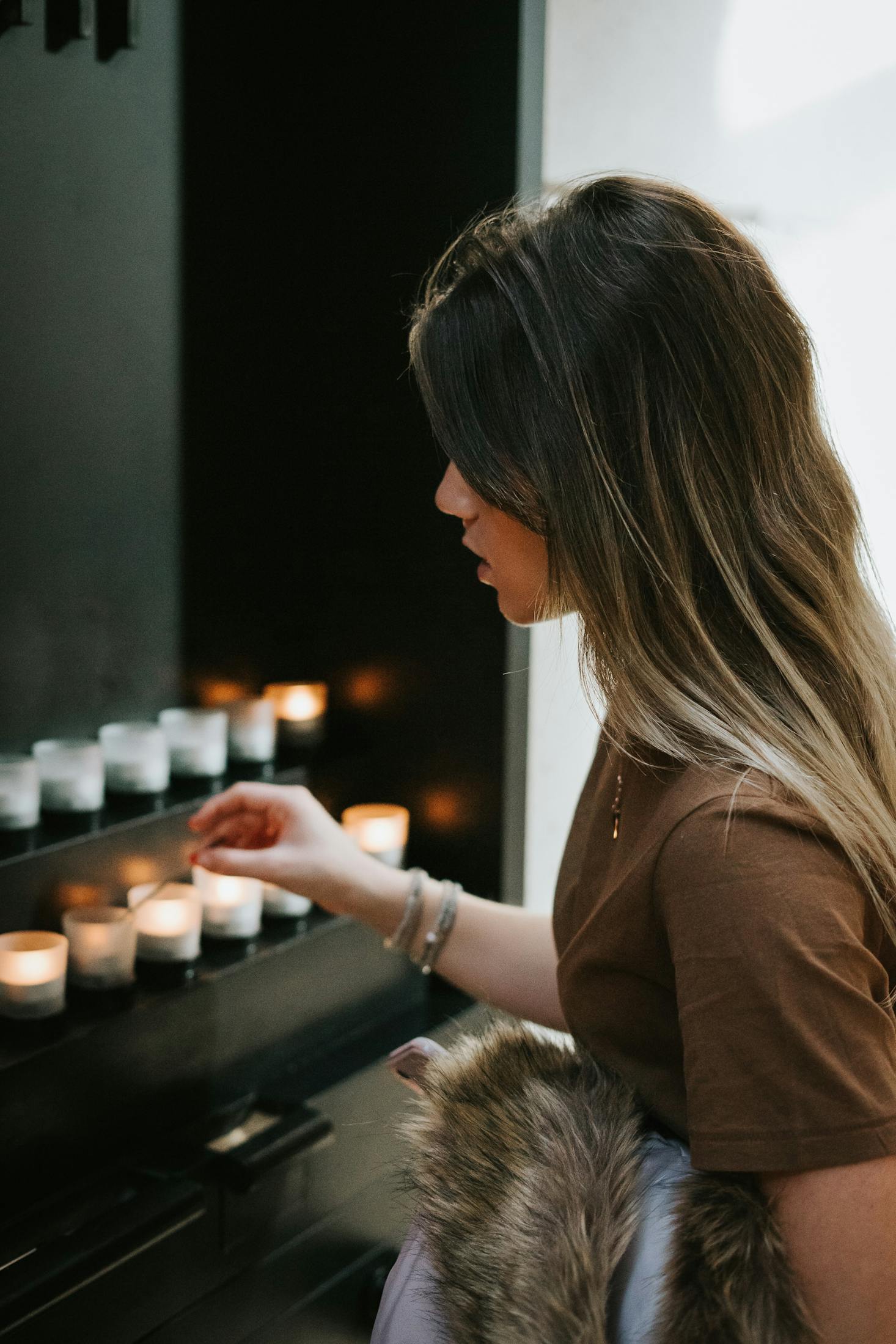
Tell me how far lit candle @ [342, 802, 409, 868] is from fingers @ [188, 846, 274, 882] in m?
0.38

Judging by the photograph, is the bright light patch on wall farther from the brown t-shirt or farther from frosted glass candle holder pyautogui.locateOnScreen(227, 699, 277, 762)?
the brown t-shirt

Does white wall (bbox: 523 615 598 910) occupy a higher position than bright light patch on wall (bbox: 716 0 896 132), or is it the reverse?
bright light patch on wall (bbox: 716 0 896 132)

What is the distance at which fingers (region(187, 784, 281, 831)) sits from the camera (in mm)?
1213

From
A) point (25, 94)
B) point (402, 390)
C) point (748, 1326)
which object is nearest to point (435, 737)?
point (402, 390)

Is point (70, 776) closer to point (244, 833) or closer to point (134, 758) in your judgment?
point (134, 758)

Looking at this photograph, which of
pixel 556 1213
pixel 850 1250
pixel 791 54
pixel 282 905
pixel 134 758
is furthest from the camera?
pixel 791 54

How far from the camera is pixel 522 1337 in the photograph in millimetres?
697

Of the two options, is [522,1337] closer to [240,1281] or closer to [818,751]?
[818,751]

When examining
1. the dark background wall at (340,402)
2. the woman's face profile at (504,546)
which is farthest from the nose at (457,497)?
the dark background wall at (340,402)

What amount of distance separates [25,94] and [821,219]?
1102mm

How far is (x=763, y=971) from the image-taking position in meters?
0.64

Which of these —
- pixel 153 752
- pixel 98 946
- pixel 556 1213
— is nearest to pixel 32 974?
pixel 98 946

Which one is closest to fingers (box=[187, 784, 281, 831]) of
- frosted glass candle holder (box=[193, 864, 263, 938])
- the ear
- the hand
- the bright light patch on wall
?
the hand

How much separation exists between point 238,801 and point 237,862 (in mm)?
94
